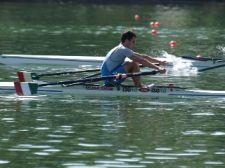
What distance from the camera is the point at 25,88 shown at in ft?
66.8

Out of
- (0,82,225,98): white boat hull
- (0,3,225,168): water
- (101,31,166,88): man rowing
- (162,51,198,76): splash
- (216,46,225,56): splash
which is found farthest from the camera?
(216,46,225,56): splash

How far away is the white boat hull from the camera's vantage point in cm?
2061

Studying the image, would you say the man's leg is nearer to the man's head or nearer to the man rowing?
the man rowing

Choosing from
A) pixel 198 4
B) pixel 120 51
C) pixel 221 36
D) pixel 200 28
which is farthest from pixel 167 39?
pixel 198 4

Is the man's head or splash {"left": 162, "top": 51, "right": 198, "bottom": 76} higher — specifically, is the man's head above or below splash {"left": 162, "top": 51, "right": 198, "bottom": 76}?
above

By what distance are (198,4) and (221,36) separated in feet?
94.4

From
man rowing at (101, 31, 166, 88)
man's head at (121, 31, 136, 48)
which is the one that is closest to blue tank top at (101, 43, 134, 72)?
man rowing at (101, 31, 166, 88)

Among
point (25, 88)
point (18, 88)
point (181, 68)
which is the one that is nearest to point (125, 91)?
point (25, 88)

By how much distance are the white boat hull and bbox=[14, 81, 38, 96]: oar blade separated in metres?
0.33

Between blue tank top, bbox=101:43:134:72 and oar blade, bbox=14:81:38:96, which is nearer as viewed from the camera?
oar blade, bbox=14:81:38:96

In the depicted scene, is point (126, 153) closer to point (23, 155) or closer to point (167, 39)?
point (23, 155)

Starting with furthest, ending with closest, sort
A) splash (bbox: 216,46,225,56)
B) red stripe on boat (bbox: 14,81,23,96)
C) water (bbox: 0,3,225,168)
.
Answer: splash (bbox: 216,46,225,56), red stripe on boat (bbox: 14,81,23,96), water (bbox: 0,3,225,168)

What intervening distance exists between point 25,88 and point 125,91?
2145mm

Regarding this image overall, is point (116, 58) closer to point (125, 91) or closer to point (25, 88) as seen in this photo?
point (125, 91)
